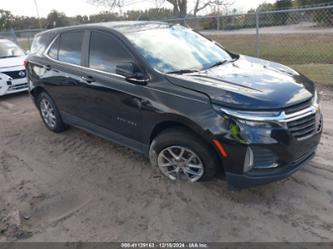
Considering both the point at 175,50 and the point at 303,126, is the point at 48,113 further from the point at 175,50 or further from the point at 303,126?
the point at 303,126

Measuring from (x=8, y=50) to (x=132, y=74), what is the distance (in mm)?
6573

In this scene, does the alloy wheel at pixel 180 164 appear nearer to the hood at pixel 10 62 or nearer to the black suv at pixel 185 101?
the black suv at pixel 185 101

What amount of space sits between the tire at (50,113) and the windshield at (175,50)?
79.5 inches

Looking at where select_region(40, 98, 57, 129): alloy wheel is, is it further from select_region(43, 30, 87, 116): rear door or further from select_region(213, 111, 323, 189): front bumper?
select_region(213, 111, 323, 189): front bumper

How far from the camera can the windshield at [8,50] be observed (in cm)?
783

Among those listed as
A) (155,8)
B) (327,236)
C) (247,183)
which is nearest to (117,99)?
(247,183)

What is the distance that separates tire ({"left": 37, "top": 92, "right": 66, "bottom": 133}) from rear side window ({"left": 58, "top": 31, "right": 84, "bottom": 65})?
0.82 m

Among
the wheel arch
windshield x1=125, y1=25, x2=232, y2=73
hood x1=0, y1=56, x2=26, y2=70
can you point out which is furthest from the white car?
the wheel arch

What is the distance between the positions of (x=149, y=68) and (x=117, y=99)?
59 centimetres

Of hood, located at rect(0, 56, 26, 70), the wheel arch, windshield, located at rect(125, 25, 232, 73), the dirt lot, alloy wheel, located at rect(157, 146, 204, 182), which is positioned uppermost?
windshield, located at rect(125, 25, 232, 73)

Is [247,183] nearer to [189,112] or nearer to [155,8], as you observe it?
[189,112]

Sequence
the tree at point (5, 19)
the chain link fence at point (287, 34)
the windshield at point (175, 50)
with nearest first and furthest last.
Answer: the windshield at point (175, 50)
the chain link fence at point (287, 34)
the tree at point (5, 19)

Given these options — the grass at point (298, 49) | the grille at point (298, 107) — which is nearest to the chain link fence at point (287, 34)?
the grass at point (298, 49)

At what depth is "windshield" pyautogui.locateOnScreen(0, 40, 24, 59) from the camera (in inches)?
308
